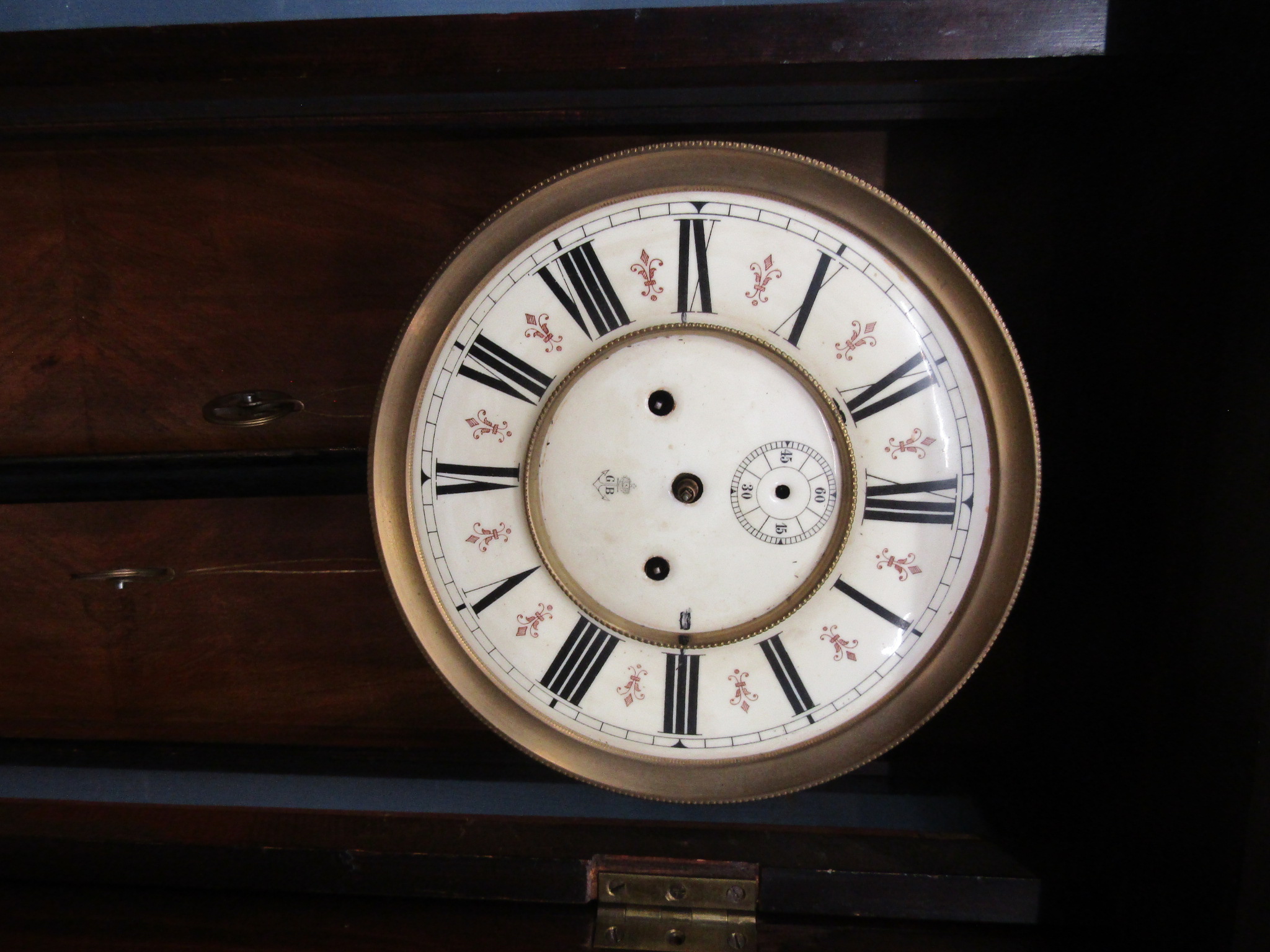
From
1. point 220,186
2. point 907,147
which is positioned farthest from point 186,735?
point 907,147

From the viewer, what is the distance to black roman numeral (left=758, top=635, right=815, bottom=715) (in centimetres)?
66

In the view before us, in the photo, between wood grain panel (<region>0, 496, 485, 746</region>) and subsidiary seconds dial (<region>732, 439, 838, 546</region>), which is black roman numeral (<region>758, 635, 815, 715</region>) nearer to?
subsidiary seconds dial (<region>732, 439, 838, 546</region>)

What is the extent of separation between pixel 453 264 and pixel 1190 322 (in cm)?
59

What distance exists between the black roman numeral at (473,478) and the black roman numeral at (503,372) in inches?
2.4

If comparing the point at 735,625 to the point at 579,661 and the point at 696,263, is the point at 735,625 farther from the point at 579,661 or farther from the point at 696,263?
the point at 696,263

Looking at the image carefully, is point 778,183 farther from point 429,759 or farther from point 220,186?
point 429,759

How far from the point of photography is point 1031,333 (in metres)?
0.80

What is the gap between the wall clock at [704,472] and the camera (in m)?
0.63

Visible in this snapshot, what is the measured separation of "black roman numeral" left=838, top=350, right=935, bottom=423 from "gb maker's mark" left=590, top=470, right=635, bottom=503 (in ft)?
0.60

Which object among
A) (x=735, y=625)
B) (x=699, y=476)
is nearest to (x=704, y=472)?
(x=699, y=476)

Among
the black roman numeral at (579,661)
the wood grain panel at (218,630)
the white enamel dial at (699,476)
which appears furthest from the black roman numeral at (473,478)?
the wood grain panel at (218,630)

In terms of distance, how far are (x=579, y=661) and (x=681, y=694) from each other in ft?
0.29

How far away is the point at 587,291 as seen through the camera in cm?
65

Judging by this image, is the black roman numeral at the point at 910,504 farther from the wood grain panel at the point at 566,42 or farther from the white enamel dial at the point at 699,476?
the wood grain panel at the point at 566,42
